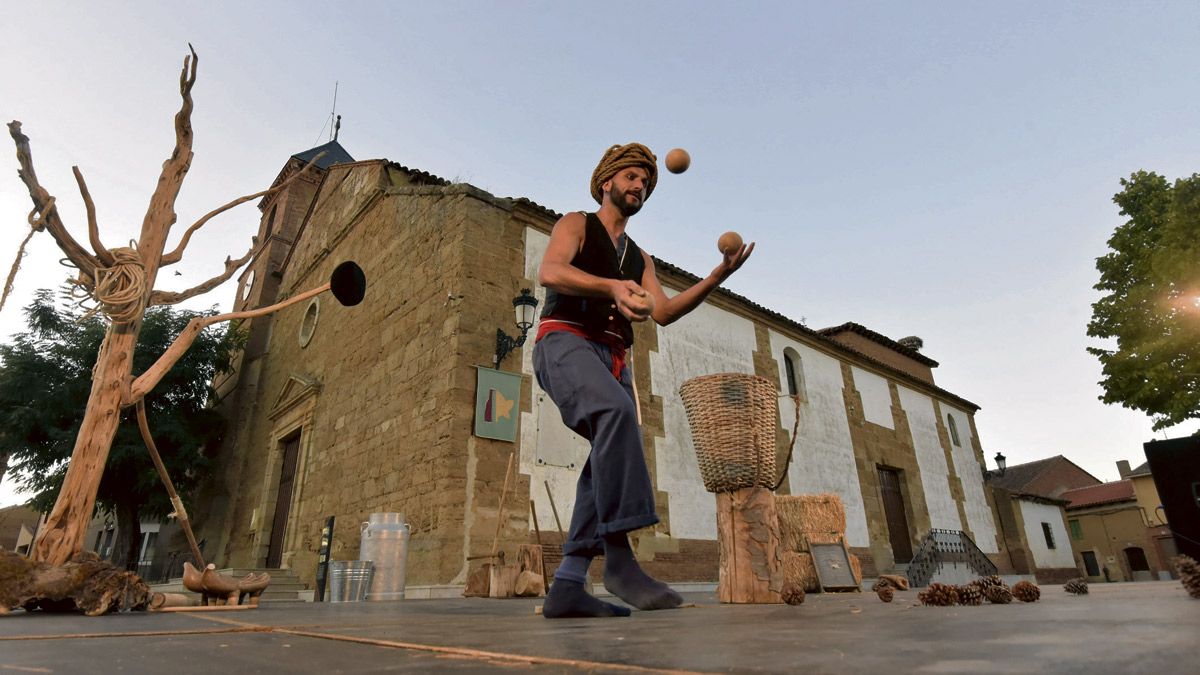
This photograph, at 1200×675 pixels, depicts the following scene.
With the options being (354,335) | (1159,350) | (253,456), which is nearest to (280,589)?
(354,335)

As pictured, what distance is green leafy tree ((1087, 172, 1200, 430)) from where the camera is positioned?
11398 mm

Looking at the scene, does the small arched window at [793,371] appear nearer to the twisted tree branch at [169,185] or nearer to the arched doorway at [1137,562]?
the twisted tree branch at [169,185]

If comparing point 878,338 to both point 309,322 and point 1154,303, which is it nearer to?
point 1154,303

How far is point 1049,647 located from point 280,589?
378 inches

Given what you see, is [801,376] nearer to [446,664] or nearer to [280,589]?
[280,589]

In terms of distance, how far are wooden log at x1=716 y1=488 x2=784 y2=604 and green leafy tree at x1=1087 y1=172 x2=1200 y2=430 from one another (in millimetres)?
12743

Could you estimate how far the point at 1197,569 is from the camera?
1.69 m

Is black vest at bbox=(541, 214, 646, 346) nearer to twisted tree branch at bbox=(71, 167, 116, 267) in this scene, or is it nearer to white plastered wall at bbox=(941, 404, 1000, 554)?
twisted tree branch at bbox=(71, 167, 116, 267)

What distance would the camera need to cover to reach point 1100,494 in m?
30.2

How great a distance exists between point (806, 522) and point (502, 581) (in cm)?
300

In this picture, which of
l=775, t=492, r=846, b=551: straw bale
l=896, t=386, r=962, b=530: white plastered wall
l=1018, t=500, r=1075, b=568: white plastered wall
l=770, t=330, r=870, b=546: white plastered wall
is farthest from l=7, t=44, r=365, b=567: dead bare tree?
l=1018, t=500, r=1075, b=568: white plastered wall

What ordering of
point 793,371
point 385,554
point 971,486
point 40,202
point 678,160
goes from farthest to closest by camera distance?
point 971,486 < point 793,371 < point 385,554 < point 40,202 < point 678,160

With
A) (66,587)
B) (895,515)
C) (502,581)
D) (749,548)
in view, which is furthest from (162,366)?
(895,515)

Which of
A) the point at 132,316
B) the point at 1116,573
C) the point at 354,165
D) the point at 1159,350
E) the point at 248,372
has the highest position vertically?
the point at 354,165
